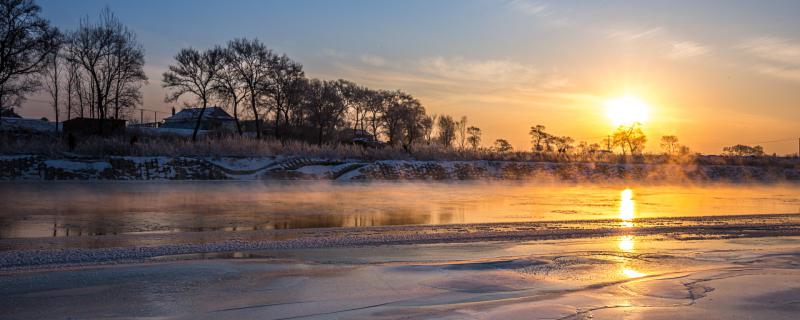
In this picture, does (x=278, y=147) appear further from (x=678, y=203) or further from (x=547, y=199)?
(x=678, y=203)

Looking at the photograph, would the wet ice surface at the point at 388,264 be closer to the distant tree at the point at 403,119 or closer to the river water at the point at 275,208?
the river water at the point at 275,208

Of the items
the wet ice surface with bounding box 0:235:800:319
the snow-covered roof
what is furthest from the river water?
the snow-covered roof

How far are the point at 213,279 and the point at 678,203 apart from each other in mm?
16297

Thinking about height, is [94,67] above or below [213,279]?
above

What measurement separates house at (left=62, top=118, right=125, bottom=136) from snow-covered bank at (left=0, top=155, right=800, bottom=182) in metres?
28.2

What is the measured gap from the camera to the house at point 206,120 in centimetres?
7825

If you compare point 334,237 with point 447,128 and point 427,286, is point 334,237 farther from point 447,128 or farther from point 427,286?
point 447,128

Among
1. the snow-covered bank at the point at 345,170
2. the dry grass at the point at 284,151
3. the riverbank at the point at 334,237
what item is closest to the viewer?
the riverbank at the point at 334,237

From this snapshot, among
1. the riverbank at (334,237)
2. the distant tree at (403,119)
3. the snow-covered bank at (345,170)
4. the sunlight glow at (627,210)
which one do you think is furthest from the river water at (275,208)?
the distant tree at (403,119)

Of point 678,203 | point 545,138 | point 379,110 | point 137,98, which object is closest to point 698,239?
point 678,203

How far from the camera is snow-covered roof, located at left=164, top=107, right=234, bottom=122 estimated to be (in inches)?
3068

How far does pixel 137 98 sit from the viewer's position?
5597 cm

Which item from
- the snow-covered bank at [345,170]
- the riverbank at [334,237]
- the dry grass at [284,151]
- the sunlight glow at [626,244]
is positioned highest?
the dry grass at [284,151]

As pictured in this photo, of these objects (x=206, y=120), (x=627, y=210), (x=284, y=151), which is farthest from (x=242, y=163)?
(x=206, y=120)
